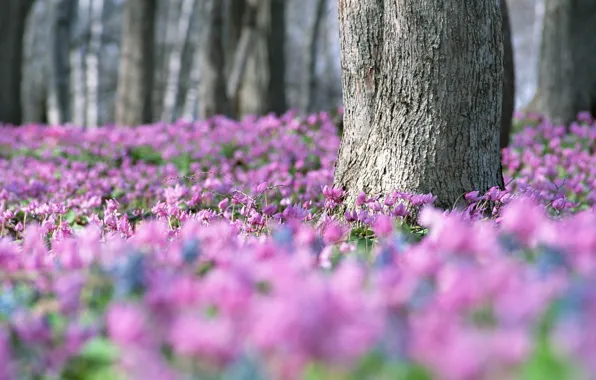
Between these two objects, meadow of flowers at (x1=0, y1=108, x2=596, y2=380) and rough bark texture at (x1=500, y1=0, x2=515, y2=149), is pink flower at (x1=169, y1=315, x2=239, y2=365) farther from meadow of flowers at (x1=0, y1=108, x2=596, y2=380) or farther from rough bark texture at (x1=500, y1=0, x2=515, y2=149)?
rough bark texture at (x1=500, y1=0, x2=515, y2=149)

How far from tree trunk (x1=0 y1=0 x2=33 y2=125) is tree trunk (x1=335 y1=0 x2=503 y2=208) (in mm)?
11654

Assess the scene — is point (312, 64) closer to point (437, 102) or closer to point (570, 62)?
point (570, 62)

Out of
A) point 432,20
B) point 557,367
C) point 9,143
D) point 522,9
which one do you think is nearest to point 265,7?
point 9,143

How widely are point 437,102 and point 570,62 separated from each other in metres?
7.87

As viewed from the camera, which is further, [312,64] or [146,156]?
[312,64]

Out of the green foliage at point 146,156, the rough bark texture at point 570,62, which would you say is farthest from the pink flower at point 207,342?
the rough bark texture at point 570,62

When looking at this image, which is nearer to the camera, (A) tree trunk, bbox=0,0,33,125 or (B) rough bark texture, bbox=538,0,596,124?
(B) rough bark texture, bbox=538,0,596,124

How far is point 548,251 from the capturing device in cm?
197

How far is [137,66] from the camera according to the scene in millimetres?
14602

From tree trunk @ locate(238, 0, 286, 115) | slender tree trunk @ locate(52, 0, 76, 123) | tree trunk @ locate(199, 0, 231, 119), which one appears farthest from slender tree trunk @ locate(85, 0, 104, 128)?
tree trunk @ locate(199, 0, 231, 119)

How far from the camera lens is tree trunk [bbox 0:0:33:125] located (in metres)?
14.8

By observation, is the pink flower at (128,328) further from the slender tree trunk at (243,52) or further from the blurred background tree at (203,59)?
the slender tree trunk at (243,52)

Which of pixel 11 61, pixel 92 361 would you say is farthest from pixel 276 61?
pixel 92 361

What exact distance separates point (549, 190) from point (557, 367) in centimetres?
538
